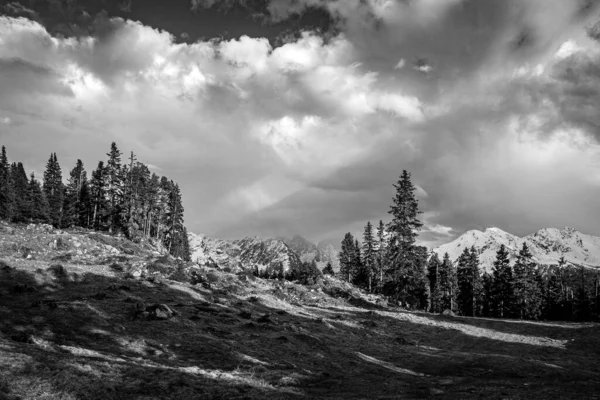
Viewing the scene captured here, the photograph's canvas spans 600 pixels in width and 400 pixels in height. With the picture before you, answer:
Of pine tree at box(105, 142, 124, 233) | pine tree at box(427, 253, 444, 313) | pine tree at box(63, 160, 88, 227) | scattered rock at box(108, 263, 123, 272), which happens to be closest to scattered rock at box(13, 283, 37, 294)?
scattered rock at box(108, 263, 123, 272)

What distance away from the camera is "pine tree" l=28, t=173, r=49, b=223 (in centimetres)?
7725

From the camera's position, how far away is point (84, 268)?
33.2 meters

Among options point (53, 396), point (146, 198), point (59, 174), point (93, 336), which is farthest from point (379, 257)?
point (59, 174)

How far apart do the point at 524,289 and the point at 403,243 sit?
36518 mm

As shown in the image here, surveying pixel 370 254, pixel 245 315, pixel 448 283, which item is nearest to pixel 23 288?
pixel 245 315

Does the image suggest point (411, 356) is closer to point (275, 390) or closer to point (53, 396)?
point (275, 390)

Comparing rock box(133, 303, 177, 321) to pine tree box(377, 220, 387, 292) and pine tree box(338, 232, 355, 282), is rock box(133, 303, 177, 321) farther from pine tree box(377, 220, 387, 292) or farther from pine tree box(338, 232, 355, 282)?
pine tree box(338, 232, 355, 282)

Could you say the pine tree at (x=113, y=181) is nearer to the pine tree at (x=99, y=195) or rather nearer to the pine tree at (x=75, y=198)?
the pine tree at (x=99, y=195)

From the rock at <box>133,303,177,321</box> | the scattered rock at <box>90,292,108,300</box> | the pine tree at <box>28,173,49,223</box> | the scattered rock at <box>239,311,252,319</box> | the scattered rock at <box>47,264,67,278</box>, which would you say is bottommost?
the scattered rock at <box>239,311,252,319</box>

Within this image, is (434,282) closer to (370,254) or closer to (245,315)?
(370,254)

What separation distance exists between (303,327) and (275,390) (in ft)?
46.0

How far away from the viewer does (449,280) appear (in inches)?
3327

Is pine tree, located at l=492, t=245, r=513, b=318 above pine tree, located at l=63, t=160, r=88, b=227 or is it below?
below

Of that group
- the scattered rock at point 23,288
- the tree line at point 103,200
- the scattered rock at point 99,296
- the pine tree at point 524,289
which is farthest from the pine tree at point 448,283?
the scattered rock at point 23,288
